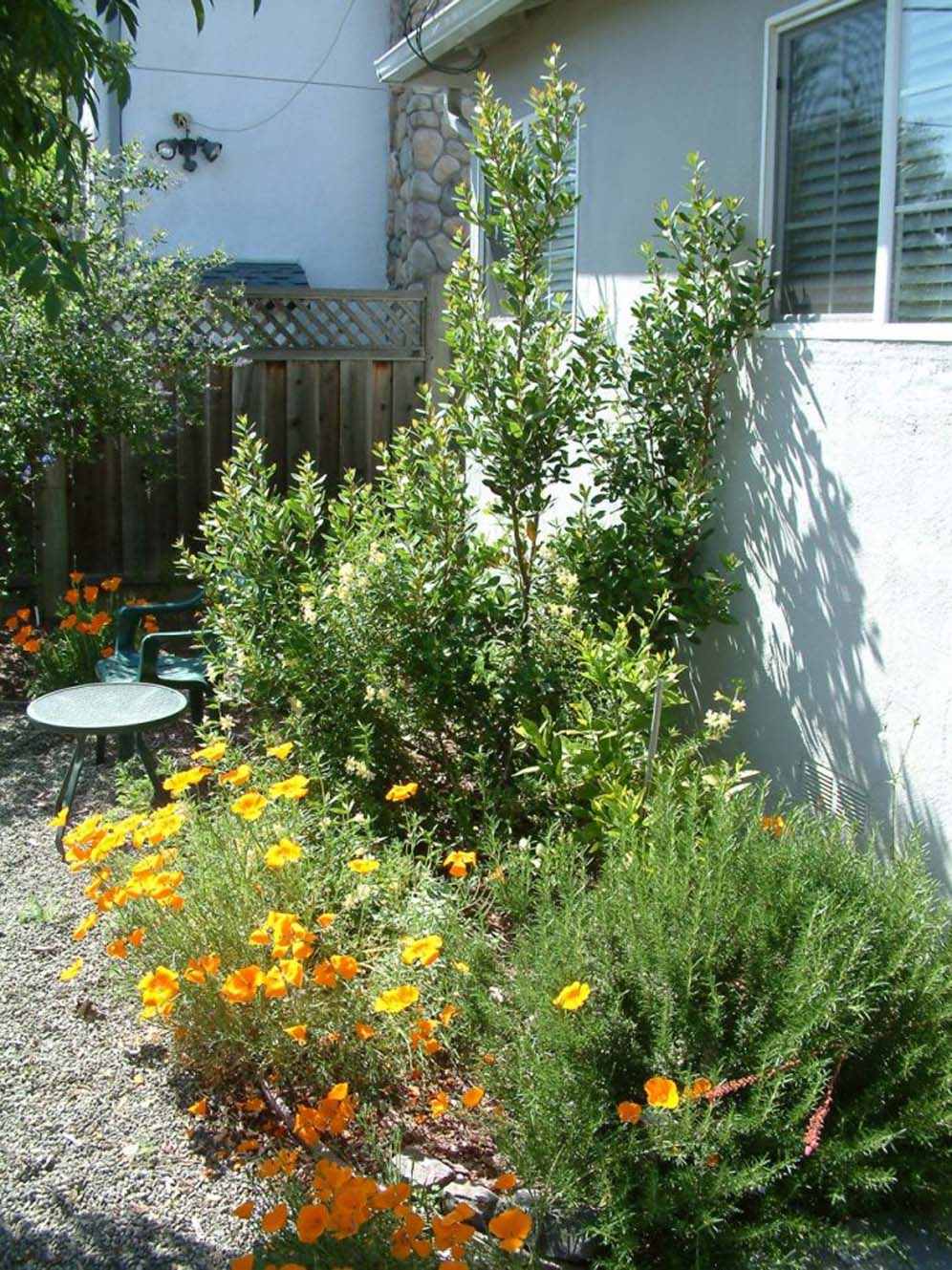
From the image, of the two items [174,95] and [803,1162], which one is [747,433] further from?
[174,95]

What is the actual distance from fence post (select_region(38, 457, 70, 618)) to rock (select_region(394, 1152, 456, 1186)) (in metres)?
5.84

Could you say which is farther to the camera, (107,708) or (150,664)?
(150,664)

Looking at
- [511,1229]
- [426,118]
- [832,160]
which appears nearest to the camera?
[511,1229]

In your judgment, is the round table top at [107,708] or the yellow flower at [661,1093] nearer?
the yellow flower at [661,1093]

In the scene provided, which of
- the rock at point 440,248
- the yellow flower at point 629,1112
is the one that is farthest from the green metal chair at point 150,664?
the rock at point 440,248

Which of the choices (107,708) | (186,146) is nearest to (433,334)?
(186,146)

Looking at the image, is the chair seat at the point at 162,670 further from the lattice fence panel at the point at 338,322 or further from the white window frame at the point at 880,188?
the lattice fence panel at the point at 338,322

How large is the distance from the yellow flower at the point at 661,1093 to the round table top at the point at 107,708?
2.98 meters

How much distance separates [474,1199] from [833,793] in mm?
2200

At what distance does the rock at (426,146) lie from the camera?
518 inches

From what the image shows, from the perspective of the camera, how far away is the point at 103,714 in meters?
5.26

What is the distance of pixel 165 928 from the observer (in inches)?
144

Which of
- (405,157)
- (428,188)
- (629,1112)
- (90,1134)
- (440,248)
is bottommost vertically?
(90,1134)

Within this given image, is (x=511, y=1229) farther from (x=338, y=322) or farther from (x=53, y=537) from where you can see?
(x=338, y=322)
